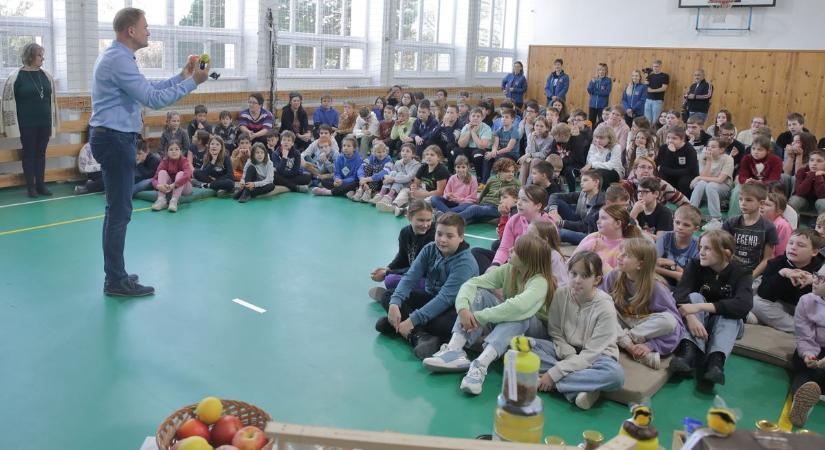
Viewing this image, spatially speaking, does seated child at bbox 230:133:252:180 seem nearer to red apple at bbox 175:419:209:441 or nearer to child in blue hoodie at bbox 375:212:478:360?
child in blue hoodie at bbox 375:212:478:360

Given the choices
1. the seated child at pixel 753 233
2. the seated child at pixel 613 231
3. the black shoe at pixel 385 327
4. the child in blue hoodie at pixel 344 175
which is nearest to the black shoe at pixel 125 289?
the black shoe at pixel 385 327

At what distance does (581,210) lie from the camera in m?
6.85

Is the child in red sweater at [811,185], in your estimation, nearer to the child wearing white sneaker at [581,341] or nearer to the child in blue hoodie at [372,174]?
the child in blue hoodie at [372,174]

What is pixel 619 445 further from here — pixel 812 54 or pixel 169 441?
pixel 812 54

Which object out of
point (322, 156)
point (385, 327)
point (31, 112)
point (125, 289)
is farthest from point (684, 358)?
point (31, 112)

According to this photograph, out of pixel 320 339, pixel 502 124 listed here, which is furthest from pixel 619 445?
pixel 502 124

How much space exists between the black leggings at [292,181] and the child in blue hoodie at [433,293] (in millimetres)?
4764

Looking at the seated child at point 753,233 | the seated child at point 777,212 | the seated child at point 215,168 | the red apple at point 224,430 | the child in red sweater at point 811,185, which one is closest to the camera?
the red apple at point 224,430

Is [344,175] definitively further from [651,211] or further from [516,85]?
[516,85]

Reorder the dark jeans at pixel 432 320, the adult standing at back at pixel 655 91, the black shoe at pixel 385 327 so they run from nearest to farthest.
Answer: the dark jeans at pixel 432 320
the black shoe at pixel 385 327
the adult standing at back at pixel 655 91

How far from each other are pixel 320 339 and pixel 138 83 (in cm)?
202

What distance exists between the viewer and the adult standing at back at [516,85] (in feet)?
51.9

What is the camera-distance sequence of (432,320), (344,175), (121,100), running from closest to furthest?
(432,320) < (121,100) < (344,175)

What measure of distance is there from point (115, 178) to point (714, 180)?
618 cm
